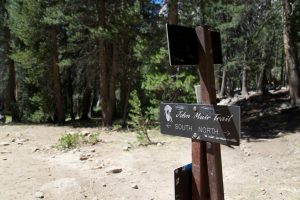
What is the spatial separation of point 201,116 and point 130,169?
4.82 meters

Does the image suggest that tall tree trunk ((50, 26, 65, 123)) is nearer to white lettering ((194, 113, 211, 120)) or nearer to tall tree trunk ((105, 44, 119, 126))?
tall tree trunk ((105, 44, 119, 126))

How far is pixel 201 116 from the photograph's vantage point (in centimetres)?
370

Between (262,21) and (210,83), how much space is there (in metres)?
17.0

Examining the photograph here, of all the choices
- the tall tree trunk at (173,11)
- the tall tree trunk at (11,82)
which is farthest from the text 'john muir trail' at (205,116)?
the tall tree trunk at (11,82)

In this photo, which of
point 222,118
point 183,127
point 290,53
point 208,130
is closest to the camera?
point 222,118

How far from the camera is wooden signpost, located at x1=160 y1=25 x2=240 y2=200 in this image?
12.0 feet

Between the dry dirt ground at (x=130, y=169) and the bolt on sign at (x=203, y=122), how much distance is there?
2.86 metres

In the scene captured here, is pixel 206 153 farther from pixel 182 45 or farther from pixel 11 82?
pixel 11 82

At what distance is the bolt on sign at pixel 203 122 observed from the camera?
11.3 ft

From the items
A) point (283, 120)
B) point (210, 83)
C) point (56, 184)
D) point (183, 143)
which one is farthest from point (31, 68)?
point (210, 83)

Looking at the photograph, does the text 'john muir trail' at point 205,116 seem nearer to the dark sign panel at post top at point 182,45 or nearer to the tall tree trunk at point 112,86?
the dark sign panel at post top at point 182,45

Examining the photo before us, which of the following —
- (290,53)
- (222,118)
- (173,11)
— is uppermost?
(173,11)

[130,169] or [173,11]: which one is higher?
[173,11]

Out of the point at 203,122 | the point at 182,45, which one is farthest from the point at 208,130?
the point at 182,45
